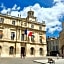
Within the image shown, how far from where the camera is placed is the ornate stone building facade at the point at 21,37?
48.6 m

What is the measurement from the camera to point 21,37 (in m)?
52.8

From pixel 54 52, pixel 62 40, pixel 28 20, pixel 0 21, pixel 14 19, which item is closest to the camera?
pixel 62 40

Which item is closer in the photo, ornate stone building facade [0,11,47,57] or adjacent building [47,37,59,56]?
ornate stone building facade [0,11,47,57]

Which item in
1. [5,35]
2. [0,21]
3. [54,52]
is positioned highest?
[0,21]

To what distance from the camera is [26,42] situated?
53.5 meters

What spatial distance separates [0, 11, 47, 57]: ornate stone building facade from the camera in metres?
48.6

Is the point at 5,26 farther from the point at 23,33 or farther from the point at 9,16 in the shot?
the point at 23,33

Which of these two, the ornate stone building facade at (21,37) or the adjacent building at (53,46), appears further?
the adjacent building at (53,46)

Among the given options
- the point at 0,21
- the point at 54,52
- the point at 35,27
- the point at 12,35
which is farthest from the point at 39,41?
the point at 54,52

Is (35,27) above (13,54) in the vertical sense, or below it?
above

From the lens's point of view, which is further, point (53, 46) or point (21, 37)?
A: point (53, 46)

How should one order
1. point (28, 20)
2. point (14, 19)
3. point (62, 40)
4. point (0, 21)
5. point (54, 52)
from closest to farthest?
1. point (62, 40)
2. point (0, 21)
3. point (14, 19)
4. point (28, 20)
5. point (54, 52)

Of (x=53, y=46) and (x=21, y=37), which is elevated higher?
(x=21, y=37)

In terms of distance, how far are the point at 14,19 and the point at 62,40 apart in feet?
54.5
